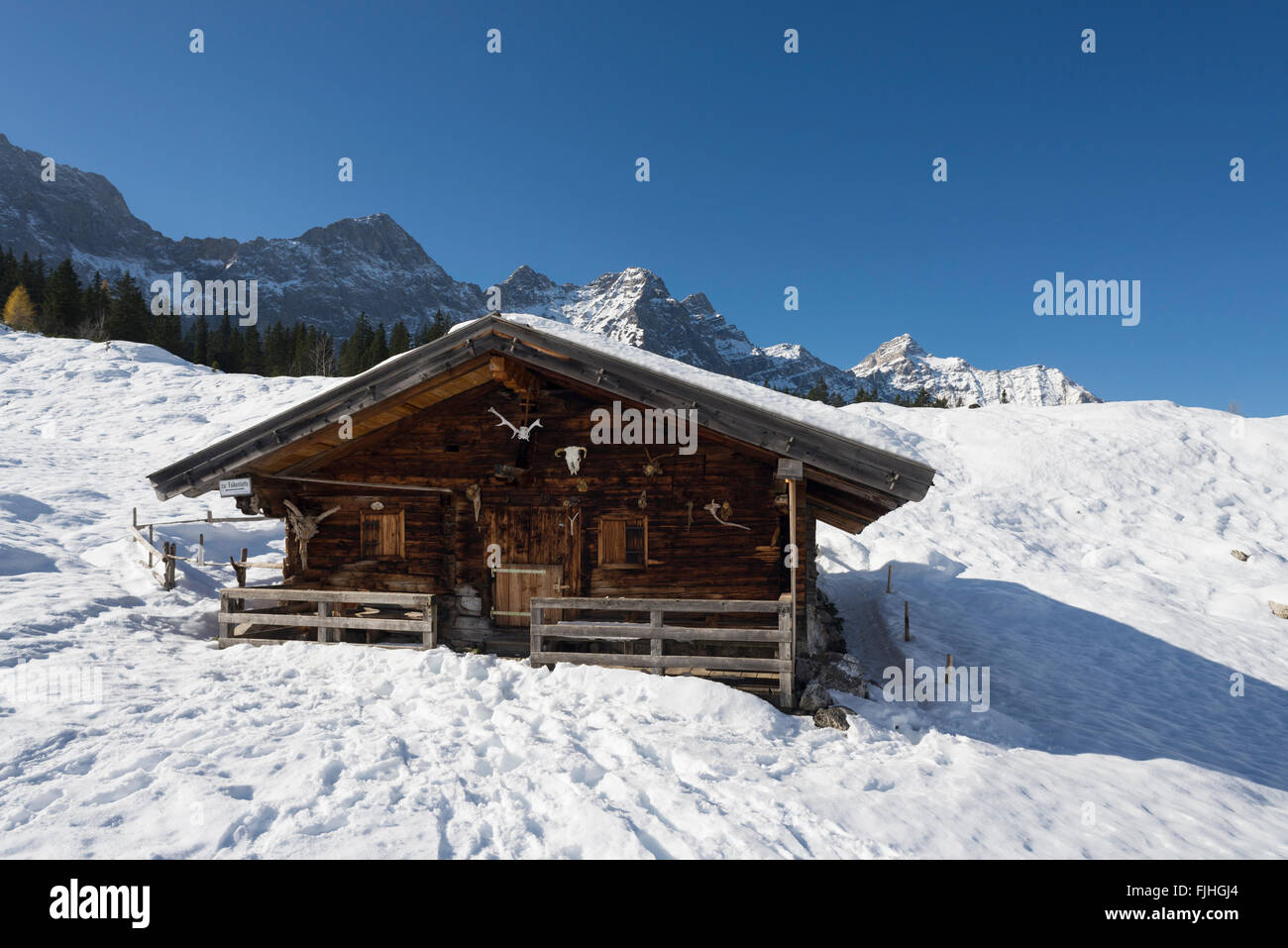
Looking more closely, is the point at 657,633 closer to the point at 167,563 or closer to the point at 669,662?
the point at 669,662

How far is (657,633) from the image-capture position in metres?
8.61

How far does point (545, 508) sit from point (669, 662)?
3.96 metres

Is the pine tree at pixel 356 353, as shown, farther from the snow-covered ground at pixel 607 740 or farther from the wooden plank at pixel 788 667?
the wooden plank at pixel 788 667

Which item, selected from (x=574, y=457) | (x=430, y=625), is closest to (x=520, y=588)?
(x=430, y=625)

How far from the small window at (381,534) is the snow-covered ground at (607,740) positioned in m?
2.40

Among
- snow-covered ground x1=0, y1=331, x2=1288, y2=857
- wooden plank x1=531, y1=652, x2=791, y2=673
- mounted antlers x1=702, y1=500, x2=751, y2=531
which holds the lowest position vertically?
snow-covered ground x1=0, y1=331, x2=1288, y2=857

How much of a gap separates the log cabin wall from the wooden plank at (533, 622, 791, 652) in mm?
1920

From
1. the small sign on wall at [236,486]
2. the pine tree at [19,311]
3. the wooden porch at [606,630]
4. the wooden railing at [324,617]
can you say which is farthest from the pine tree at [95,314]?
the wooden porch at [606,630]

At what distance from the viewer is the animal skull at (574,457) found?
1080cm

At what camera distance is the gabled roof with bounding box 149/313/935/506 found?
341 inches

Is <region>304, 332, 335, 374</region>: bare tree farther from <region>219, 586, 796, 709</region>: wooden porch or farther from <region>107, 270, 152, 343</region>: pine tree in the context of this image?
<region>219, 586, 796, 709</region>: wooden porch

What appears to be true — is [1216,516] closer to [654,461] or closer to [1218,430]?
[1218,430]

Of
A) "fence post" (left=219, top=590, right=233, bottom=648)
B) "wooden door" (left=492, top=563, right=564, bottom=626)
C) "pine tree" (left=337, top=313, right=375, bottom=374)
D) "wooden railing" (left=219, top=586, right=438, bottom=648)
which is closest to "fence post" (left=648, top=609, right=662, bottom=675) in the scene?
"wooden door" (left=492, top=563, right=564, bottom=626)
